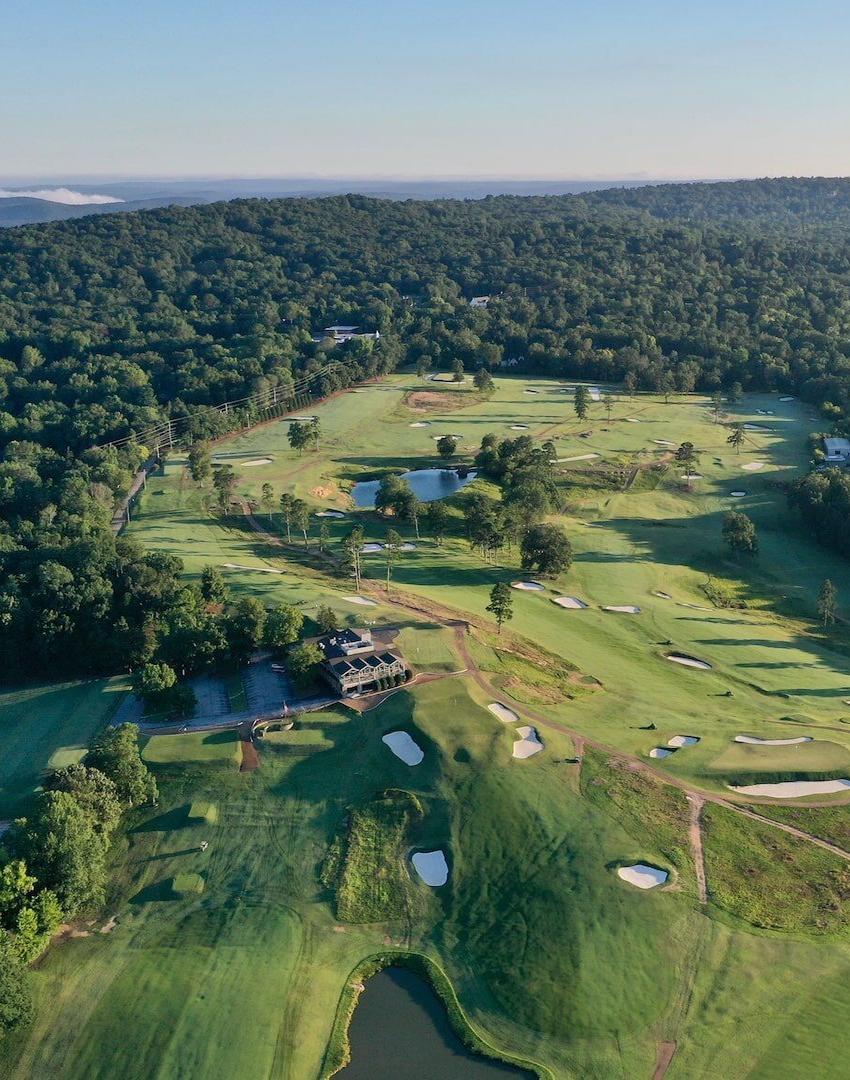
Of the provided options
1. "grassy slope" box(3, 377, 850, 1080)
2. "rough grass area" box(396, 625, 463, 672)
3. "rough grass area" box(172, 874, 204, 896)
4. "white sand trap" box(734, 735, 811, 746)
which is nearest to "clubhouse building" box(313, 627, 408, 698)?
"rough grass area" box(396, 625, 463, 672)

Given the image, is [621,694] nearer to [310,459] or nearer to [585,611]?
[585,611]

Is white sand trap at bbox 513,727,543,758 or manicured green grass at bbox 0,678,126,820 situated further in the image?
manicured green grass at bbox 0,678,126,820

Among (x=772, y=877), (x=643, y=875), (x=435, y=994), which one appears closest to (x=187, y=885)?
(x=435, y=994)

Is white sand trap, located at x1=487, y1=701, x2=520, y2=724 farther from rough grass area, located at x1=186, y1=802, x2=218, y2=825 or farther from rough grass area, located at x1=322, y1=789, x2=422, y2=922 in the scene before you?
rough grass area, located at x1=186, y1=802, x2=218, y2=825

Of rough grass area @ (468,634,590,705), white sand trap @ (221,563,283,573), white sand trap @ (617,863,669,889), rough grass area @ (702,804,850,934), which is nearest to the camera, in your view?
rough grass area @ (702,804,850,934)

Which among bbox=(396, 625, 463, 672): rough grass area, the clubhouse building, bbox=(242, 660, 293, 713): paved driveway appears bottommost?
bbox=(242, 660, 293, 713): paved driveway

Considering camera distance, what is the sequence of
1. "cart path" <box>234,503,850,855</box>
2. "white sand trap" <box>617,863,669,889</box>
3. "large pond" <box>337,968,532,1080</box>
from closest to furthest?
"large pond" <box>337,968,532,1080</box>, "white sand trap" <box>617,863,669,889</box>, "cart path" <box>234,503,850,855</box>

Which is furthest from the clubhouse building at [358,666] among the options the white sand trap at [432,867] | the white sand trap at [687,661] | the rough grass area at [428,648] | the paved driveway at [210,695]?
the white sand trap at [687,661]
